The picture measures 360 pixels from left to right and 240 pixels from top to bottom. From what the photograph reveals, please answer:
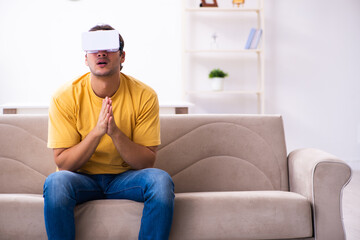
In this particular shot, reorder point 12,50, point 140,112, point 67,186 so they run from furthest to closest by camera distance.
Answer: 1. point 12,50
2. point 140,112
3. point 67,186

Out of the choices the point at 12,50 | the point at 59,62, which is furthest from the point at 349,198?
the point at 12,50

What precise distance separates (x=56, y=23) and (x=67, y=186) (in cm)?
318

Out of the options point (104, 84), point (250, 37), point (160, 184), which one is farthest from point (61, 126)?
point (250, 37)

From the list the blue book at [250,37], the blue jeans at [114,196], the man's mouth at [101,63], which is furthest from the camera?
the blue book at [250,37]

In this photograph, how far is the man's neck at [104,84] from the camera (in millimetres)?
1740

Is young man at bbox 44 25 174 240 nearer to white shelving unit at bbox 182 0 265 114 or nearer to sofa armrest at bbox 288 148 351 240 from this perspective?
sofa armrest at bbox 288 148 351 240

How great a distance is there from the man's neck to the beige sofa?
1.26ft

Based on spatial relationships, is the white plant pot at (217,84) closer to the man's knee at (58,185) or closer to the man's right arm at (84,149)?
the man's right arm at (84,149)

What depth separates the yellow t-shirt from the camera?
5.50ft

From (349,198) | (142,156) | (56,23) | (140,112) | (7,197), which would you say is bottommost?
(349,198)

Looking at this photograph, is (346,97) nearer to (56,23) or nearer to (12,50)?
(56,23)

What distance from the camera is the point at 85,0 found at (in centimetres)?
430

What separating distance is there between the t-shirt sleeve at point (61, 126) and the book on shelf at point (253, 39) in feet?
9.50

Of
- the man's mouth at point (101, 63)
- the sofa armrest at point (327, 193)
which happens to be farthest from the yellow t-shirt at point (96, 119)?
the sofa armrest at point (327, 193)
